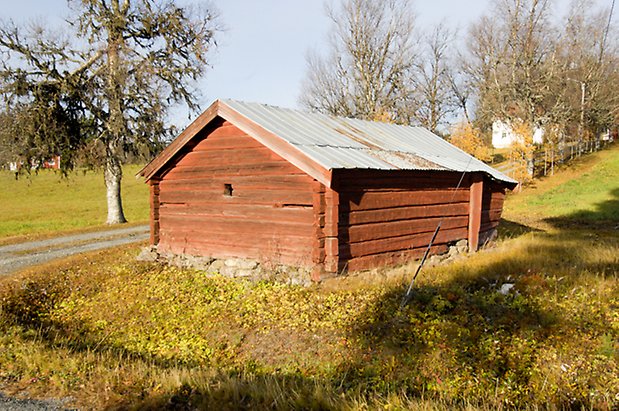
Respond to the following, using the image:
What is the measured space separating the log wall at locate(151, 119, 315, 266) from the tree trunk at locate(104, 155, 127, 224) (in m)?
9.97

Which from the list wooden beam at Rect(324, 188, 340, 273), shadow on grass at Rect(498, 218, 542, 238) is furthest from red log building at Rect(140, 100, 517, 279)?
shadow on grass at Rect(498, 218, 542, 238)

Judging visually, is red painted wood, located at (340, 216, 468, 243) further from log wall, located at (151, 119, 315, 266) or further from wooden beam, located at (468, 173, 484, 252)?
log wall, located at (151, 119, 315, 266)

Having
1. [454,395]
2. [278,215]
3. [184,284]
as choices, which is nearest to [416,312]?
[454,395]

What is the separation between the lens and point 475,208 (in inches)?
508

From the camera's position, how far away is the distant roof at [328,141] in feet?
30.9

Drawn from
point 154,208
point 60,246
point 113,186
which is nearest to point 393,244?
point 154,208

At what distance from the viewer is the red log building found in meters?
9.41

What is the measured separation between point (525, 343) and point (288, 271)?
5057mm

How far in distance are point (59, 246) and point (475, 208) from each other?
1430 cm

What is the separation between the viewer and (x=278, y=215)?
10125 millimetres

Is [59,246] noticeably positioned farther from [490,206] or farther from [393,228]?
[490,206]

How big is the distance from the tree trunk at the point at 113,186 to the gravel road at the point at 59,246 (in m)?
2.45

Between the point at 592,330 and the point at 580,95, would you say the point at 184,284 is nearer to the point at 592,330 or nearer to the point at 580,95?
the point at 592,330

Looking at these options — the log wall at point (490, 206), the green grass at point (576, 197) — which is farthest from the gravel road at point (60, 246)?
the green grass at point (576, 197)
